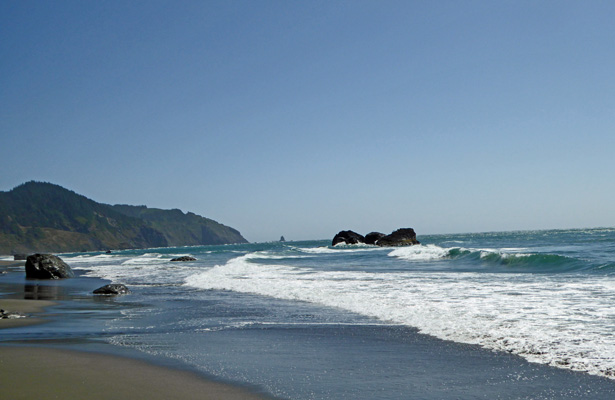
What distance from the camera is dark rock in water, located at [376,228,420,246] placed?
71.3 metres

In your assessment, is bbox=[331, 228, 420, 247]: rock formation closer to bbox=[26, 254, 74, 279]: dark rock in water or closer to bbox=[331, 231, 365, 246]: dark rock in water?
bbox=[331, 231, 365, 246]: dark rock in water

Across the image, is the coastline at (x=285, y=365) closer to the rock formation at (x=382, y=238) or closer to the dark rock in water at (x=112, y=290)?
the dark rock in water at (x=112, y=290)

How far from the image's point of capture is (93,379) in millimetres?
4914

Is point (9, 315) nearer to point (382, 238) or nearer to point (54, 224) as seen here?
point (382, 238)

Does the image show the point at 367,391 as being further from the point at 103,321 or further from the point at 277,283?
the point at 277,283

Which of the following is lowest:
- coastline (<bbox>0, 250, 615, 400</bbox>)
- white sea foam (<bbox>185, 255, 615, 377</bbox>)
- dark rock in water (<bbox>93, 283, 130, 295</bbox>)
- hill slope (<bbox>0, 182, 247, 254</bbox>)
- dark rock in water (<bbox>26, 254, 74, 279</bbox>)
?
white sea foam (<bbox>185, 255, 615, 377</bbox>)

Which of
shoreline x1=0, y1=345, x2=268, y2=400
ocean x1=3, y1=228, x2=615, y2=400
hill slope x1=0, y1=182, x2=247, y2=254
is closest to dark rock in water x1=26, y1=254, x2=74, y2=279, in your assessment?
ocean x1=3, y1=228, x2=615, y2=400

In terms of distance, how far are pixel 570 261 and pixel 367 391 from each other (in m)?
21.0

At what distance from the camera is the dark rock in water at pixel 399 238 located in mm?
71312

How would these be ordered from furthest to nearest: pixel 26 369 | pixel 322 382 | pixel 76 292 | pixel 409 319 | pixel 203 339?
pixel 76 292
pixel 409 319
pixel 203 339
pixel 26 369
pixel 322 382

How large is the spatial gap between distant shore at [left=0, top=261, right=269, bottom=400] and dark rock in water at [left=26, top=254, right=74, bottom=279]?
1791cm

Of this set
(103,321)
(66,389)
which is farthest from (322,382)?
(103,321)

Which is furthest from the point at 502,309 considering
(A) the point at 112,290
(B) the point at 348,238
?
(B) the point at 348,238

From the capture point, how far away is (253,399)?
4.32m
